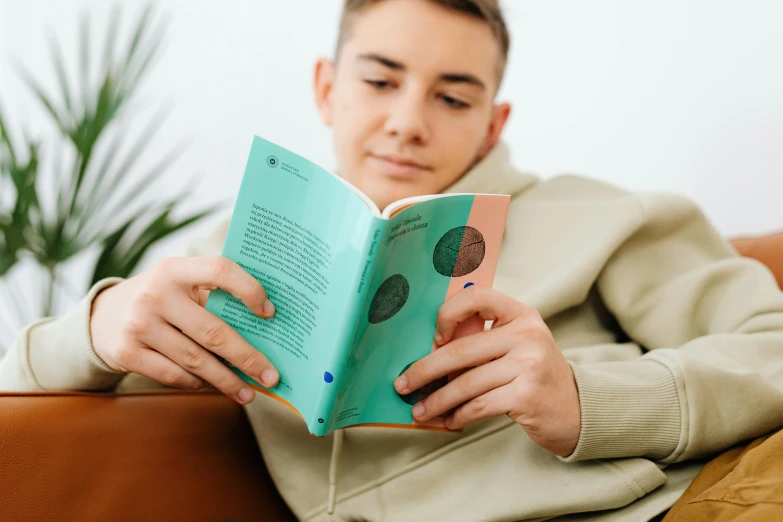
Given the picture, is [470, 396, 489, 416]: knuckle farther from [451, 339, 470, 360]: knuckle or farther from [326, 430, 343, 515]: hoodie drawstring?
[326, 430, 343, 515]: hoodie drawstring

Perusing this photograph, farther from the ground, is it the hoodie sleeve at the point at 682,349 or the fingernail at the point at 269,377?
the hoodie sleeve at the point at 682,349

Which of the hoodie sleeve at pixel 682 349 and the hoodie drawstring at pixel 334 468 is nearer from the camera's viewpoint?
the hoodie sleeve at pixel 682 349

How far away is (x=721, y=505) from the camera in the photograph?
2.06 ft

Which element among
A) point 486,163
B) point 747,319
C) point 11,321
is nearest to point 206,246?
point 486,163

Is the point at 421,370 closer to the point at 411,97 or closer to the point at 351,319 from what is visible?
the point at 351,319

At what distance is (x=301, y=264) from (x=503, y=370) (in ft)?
0.79

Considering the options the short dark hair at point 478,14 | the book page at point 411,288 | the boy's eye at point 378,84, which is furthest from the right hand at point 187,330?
the short dark hair at point 478,14

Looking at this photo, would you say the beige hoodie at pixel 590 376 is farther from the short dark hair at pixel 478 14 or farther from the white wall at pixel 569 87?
the white wall at pixel 569 87

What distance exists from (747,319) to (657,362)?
0.66 feet

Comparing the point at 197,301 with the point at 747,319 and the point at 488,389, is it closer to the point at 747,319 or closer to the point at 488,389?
the point at 488,389

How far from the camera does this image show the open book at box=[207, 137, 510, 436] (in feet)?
2.15

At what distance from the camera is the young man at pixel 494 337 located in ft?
2.45

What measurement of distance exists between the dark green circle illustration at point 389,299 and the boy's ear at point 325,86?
25.3 inches

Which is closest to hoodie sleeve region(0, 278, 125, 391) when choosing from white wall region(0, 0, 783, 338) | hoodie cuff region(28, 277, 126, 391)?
hoodie cuff region(28, 277, 126, 391)
